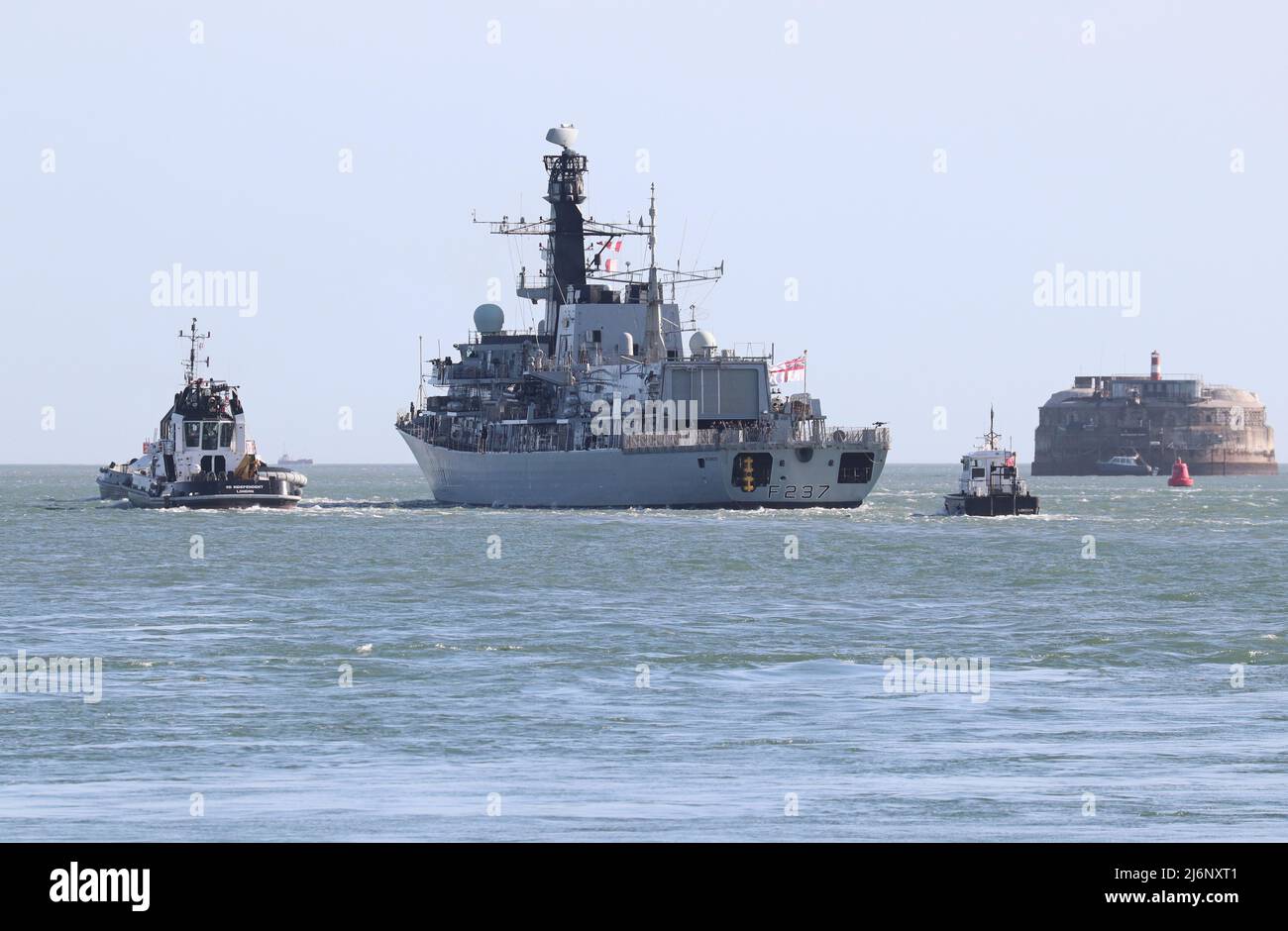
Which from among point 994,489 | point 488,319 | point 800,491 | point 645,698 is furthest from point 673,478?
point 645,698

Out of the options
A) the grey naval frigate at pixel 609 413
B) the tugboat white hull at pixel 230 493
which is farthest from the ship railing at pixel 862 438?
the tugboat white hull at pixel 230 493

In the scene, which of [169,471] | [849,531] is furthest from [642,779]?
[169,471]

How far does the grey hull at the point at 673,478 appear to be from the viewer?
100 metres

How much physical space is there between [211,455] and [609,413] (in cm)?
2182

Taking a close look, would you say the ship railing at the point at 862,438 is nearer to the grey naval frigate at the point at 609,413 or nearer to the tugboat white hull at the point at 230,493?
the grey naval frigate at the point at 609,413

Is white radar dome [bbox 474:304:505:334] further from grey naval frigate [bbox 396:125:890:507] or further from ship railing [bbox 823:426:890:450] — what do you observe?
ship railing [bbox 823:426:890:450]

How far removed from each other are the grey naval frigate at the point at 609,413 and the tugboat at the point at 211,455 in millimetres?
16260

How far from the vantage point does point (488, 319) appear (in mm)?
129000

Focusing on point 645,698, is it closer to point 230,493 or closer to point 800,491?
point 800,491

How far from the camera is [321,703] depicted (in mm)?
29203

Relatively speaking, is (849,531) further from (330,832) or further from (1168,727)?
(330,832)

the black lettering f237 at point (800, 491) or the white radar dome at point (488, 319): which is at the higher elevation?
the white radar dome at point (488, 319)

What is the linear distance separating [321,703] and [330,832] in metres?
11.7
